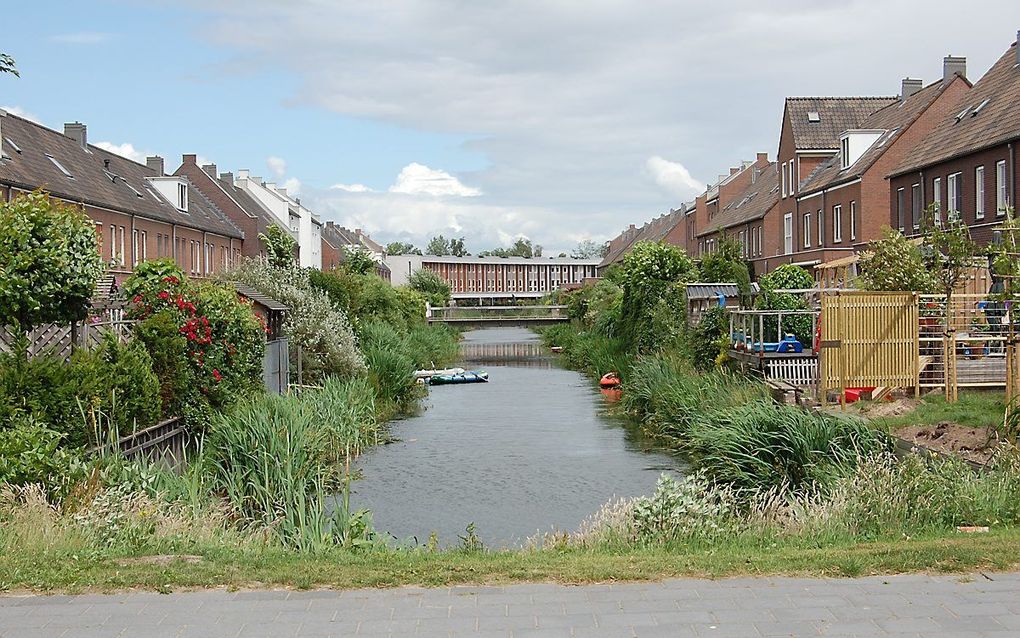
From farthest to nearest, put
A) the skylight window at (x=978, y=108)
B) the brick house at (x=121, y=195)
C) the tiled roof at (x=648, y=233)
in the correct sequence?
the tiled roof at (x=648, y=233)
the brick house at (x=121, y=195)
the skylight window at (x=978, y=108)

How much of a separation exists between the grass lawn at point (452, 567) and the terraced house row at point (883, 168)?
47.9 feet

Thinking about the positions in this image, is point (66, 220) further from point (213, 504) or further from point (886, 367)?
point (886, 367)

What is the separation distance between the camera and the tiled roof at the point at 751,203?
57.9m

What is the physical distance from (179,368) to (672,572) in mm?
10357

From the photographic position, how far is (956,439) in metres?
15.0

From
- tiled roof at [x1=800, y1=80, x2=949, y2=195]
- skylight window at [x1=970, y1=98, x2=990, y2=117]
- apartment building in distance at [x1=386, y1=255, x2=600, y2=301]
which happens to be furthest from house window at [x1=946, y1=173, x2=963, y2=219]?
apartment building in distance at [x1=386, y1=255, x2=600, y2=301]

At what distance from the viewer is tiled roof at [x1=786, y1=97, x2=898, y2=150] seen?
163 ft

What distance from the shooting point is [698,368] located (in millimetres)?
28922

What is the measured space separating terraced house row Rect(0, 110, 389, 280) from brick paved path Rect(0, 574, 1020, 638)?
19501mm

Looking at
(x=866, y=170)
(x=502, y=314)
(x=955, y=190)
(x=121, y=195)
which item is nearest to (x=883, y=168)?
(x=866, y=170)

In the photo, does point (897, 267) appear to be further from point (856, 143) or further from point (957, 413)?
point (856, 143)

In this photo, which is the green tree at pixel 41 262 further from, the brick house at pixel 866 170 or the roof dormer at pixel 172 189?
the roof dormer at pixel 172 189

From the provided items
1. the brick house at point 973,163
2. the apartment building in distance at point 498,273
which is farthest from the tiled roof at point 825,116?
the apartment building in distance at point 498,273

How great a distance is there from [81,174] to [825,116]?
32.3 metres
